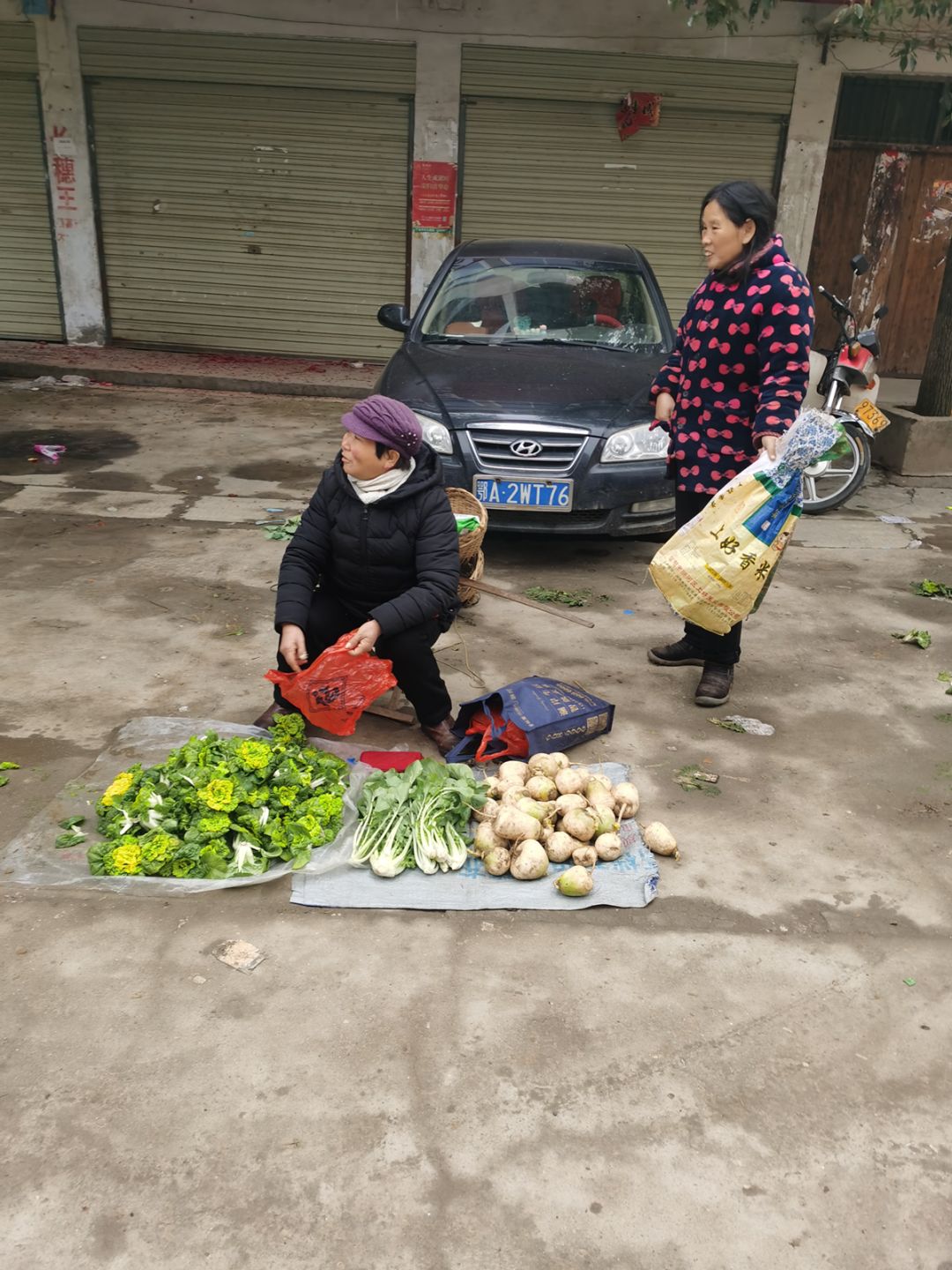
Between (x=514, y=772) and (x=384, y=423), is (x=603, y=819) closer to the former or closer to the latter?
(x=514, y=772)

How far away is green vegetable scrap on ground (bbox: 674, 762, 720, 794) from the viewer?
372 cm

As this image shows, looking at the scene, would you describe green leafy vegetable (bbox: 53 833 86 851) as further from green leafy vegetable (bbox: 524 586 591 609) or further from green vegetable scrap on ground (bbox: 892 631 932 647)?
green vegetable scrap on ground (bbox: 892 631 932 647)

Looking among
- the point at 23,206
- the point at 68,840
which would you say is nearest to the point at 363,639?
the point at 68,840

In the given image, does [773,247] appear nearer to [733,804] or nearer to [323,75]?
[733,804]

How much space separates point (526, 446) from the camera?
5.54 metres

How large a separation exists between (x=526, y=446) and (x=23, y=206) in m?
8.86

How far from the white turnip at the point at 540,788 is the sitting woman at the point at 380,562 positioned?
58 cm

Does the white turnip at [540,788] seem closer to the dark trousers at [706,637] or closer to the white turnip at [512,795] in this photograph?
the white turnip at [512,795]

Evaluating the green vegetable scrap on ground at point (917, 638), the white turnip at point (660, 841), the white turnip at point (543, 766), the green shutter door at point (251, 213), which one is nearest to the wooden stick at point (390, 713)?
the white turnip at point (543, 766)

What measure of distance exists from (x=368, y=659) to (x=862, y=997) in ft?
5.99

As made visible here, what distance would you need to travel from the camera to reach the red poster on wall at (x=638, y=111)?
1082 centimetres

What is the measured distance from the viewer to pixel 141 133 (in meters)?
11.2

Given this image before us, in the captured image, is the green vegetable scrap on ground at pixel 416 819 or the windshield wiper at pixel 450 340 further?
the windshield wiper at pixel 450 340

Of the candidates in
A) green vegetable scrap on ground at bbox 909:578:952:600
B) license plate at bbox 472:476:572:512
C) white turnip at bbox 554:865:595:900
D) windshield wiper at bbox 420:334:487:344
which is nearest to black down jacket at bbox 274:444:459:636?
white turnip at bbox 554:865:595:900
